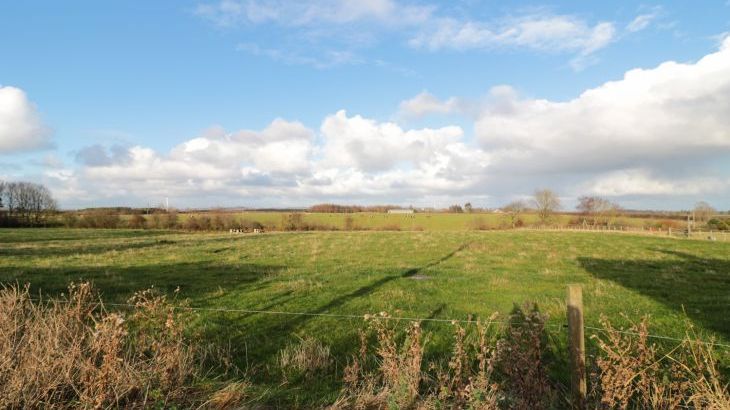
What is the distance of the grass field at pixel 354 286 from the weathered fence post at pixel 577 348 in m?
3.57

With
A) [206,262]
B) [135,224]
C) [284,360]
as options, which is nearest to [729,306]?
[284,360]

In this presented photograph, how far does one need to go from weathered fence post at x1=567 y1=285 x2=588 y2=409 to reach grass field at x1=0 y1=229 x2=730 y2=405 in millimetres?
3569

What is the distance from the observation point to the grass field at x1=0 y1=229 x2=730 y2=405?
37.3 feet

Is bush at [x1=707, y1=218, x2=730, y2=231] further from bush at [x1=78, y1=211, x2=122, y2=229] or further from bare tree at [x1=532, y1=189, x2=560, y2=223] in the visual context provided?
bush at [x1=78, y1=211, x2=122, y2=229]

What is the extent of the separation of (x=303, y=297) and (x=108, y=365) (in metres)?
10.9

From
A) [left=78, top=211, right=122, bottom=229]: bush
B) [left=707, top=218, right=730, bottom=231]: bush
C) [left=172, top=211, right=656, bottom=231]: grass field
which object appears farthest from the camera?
[left=172, top=211, right=656, bottom=231]: grass field

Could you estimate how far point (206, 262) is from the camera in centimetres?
2648

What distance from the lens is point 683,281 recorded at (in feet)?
68.8

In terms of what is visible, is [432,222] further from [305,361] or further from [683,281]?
[305,361]

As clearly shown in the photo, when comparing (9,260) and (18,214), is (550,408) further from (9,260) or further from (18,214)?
(18,214)

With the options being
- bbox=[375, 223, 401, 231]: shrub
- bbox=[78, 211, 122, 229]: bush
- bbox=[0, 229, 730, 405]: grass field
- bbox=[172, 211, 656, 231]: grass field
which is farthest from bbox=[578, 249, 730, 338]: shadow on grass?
bbox=[78, 211, 122, 229]: bush

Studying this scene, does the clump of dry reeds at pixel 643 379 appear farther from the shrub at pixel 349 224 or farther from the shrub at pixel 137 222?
the shrub at pixel 137 222

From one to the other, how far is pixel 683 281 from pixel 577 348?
19.3 metres

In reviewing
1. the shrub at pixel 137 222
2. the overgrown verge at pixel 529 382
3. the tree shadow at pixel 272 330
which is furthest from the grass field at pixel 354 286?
the shrub at pixel 137 222
